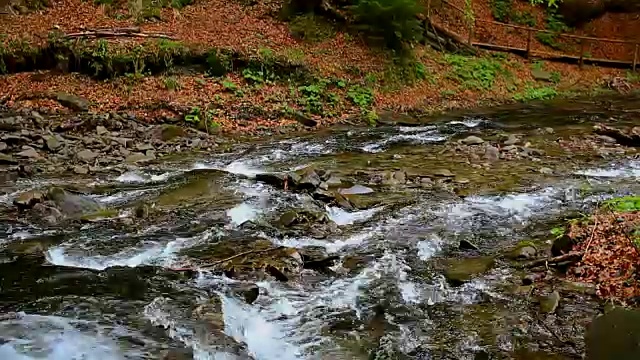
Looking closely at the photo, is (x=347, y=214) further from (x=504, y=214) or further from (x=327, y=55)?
(x=327, y=55)

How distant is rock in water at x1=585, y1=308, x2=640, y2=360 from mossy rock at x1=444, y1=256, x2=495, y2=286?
4.89 ft

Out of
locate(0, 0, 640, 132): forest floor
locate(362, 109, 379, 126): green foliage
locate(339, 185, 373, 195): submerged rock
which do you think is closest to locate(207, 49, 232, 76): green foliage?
locate(0, 0, 640, 132): forest floor

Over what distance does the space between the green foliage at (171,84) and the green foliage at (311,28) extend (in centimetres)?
445

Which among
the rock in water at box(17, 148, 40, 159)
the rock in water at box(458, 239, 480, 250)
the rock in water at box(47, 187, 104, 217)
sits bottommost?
the rock in water at box(458, 239, 480, 250)

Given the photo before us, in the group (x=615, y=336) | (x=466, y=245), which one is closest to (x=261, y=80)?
(x=466, y=245)

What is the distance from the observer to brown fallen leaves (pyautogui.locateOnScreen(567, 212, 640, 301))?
6.07 metres

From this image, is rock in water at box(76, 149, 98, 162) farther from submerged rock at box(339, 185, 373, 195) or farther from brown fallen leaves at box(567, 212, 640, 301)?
brown fallen leaves at box(567, 212, 640, 301)

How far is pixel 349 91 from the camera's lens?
16.6 metres

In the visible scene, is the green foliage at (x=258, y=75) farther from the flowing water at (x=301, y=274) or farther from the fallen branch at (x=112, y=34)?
the flowing water at (x=301, y=274)

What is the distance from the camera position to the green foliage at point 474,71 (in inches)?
764

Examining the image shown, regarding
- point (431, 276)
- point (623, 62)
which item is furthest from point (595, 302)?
point (623, 62)

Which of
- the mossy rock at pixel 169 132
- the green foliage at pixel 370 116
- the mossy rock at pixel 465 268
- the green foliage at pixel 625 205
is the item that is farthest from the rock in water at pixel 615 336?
the green foliage at pixel 370 116

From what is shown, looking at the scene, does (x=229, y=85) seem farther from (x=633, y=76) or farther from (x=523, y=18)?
(x=633, y=76)

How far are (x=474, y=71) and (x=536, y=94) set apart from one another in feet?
7.22
